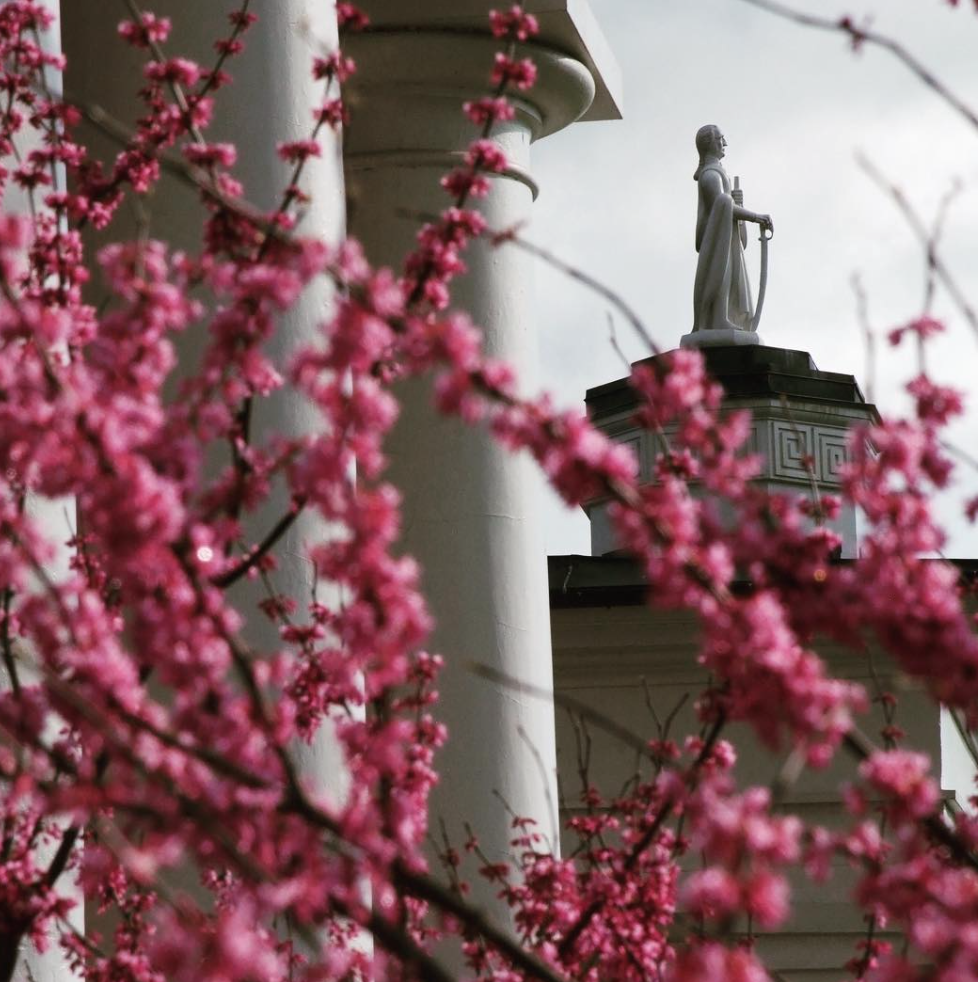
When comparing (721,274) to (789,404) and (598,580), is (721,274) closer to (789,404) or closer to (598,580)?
(789,404)

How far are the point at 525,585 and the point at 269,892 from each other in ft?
15.3

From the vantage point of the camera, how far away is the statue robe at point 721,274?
18.5 meters

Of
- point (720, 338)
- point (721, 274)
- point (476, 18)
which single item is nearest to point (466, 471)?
point (476, 18)

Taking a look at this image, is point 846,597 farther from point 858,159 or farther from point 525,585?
point 525,585

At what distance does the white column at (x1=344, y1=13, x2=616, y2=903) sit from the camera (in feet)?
21.6

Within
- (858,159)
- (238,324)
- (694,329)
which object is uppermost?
(694,329)

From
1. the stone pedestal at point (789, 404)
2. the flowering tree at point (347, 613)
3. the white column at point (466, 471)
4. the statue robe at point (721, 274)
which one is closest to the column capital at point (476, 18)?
the white column at point (466, 471)

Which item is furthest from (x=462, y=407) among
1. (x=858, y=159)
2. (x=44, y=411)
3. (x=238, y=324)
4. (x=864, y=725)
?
(x=864, y=725)

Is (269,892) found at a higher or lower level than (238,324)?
lower

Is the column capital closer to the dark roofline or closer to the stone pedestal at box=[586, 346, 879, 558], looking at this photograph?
the dark roofline

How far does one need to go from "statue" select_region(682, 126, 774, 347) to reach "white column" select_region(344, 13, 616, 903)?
430 inches

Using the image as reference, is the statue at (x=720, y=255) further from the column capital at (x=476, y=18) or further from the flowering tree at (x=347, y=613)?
the flowering tree at (x=347, y=613)

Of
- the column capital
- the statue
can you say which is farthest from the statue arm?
the column capital

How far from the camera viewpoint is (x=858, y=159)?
323 cm
